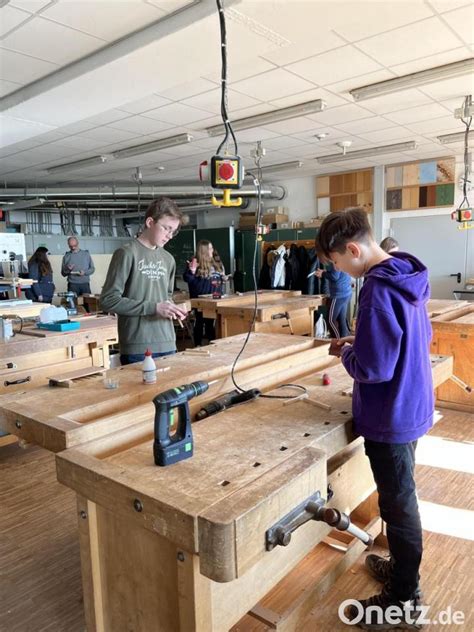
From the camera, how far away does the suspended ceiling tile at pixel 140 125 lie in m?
4.56

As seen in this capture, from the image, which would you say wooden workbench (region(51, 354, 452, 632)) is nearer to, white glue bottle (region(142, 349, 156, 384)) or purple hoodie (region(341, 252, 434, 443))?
purple hoodie (region(341, 252, 434, 443))

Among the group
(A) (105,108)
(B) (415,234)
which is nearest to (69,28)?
(A) (105,108)

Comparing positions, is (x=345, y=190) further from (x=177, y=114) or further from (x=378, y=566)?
(x=378, y=566)

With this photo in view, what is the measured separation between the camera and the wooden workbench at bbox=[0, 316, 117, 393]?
107 inches

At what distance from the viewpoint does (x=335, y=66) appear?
339 centimetres

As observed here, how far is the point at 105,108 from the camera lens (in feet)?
12.4

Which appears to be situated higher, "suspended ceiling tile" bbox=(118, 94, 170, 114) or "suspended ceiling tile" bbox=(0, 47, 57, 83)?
"suspended ceiling tile" bbox=(118, 94, 170, 114)

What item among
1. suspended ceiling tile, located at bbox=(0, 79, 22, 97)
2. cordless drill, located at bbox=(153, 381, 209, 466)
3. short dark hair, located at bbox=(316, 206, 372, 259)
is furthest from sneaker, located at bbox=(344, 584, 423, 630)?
suspended ceiling tile, located at bbox=(0, 79, 22, 97)

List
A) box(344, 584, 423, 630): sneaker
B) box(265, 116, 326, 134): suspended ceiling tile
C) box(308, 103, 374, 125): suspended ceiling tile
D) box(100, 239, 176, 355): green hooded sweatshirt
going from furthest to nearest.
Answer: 1. box(265, 116, 326, 134): suspended ceiling tile
2. box(308, 103, 374, 125): suspended ceiling tile
3. box(100, 239, 176, 355): green hooded sweatshirt
4. box(344, 584, 423, 630): sneaker

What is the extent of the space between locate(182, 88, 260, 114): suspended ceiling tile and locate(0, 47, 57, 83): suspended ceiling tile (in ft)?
3.94

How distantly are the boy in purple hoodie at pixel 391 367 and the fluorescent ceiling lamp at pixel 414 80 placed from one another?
8.78 feet

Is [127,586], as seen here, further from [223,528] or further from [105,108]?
[105,108]

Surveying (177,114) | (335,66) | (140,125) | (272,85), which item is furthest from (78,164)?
(335,66)

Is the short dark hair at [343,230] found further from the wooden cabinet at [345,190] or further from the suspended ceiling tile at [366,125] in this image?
the wooden cabinet at [345,190]
